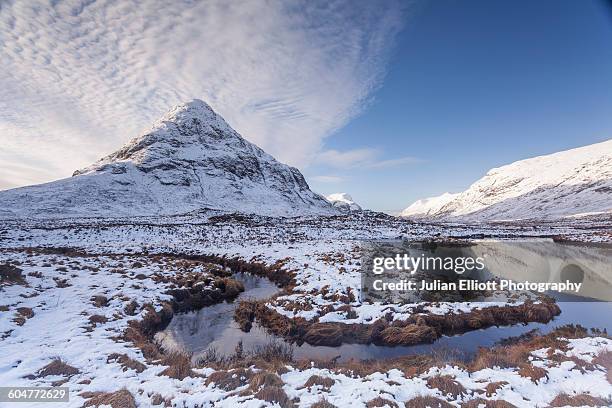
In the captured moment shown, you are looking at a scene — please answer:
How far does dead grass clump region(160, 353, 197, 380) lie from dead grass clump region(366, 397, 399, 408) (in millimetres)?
5035

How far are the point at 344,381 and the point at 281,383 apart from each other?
1772 mm

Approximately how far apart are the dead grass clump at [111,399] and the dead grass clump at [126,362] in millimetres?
1430

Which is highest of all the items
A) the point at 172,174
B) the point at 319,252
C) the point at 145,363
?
the point at 172,174

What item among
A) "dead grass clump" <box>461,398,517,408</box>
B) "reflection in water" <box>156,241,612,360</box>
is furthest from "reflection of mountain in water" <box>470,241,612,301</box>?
"dead grass clump" <box>461,398,517,408</box>

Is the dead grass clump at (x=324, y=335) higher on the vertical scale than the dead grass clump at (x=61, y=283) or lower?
lower

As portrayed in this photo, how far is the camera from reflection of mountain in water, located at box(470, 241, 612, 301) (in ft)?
68.1

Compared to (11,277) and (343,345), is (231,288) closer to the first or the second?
(343,345)

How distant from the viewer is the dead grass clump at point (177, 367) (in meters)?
8.62

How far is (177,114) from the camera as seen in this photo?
6649 inches

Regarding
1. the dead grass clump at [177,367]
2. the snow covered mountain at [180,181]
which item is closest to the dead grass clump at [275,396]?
the dead grass clump at [177,367]

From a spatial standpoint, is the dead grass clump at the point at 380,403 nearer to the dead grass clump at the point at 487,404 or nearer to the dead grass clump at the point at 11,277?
the dead grass clump at the point at 487,404

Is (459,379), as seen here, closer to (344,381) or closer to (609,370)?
(344,381)

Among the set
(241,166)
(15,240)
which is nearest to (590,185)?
(241,166)

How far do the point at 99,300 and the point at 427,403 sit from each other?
14870 millimetres
